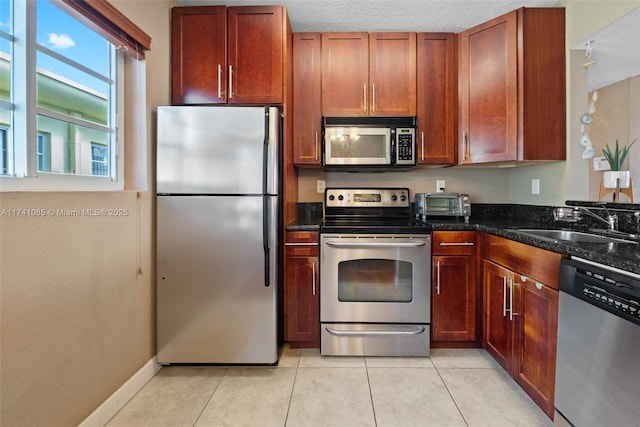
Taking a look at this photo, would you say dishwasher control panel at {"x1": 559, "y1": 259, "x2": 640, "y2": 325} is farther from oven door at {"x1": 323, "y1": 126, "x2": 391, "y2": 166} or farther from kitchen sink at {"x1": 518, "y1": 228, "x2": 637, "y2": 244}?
oven door at {"x1": 323, "y1": 126, "x2": 391, "y2": 166}

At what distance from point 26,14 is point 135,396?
189 cm

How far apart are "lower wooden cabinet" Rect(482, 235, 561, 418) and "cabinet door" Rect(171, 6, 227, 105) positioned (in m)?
2.09

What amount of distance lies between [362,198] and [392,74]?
1006 mm

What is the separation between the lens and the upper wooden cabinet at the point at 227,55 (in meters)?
2.11

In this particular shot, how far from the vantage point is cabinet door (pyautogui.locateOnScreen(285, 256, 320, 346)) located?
2150mm

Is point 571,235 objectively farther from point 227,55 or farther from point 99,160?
point 99,160

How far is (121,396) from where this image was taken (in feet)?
5.42

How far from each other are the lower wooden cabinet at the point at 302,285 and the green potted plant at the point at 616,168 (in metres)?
1.79

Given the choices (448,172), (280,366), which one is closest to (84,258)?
(280,366)

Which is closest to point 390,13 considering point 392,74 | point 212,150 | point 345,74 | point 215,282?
point 392,74

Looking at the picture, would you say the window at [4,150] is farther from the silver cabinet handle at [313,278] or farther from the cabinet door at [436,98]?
the cabinet door at [436,98]

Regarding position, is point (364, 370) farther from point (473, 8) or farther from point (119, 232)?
point (473, 8)

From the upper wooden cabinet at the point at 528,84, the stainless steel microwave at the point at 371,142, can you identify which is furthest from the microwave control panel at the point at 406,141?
the upper wooden cabinet at the point at 528,84

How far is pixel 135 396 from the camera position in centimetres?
174
